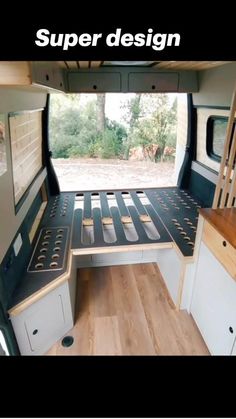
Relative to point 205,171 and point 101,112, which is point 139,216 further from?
point 101,112

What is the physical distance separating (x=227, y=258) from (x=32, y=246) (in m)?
1.29

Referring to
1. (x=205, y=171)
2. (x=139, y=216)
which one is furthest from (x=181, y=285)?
(x=205, y=171)

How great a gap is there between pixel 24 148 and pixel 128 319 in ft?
4.85

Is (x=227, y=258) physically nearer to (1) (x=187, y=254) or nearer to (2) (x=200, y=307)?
(1) (x=187, y=254)

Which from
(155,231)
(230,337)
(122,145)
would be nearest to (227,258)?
(230,337)

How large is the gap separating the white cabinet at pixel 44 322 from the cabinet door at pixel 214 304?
88 cm

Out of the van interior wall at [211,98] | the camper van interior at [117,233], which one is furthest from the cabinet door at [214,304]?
the van interior wall at [211,98]

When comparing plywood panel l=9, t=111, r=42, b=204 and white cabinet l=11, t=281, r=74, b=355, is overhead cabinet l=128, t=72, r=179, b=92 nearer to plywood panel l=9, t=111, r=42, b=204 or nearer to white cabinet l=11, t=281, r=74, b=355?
plywood panel l=9, t=111, r=42, b=204

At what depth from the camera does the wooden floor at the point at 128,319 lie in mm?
1586

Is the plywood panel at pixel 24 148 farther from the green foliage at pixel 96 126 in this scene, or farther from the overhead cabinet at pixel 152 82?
the overhead cabinet at pixel 152 82

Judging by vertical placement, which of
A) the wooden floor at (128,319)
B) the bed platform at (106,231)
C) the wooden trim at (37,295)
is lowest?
the wooden floor at (128,319)

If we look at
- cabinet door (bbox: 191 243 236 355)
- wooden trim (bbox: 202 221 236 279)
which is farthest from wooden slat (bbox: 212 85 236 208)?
cabinet door (bbox: 191 243 236 355)

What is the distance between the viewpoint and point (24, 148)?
5.80ft

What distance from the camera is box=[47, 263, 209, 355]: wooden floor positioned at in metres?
1.59
